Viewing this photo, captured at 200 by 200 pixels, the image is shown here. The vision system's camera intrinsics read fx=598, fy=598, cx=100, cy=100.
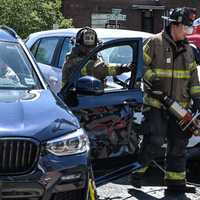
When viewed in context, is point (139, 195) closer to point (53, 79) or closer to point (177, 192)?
point (177, 192)

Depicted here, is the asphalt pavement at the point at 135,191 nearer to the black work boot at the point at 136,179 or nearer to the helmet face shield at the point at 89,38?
the black work boot at the point at 136,179

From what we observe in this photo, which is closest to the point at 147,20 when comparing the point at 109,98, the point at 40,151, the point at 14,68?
the point at 109,98

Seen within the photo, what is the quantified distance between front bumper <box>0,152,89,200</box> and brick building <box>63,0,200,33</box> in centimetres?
2802

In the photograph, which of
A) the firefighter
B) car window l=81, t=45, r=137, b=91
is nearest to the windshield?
car window l=81, t=45, r=137, b=91

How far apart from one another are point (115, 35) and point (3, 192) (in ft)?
17.0

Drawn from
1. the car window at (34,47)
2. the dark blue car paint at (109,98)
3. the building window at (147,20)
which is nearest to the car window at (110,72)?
the dark blue car paint at (109,98)

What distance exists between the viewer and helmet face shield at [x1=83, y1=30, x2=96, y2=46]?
6.39 metres

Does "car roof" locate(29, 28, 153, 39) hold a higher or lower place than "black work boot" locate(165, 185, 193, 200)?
higher

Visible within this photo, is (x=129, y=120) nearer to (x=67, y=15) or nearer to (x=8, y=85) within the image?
(x=8, y=85)

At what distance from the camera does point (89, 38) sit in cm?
641

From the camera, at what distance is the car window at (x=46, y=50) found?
9.81 m

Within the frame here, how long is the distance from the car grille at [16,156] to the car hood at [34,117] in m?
0.05

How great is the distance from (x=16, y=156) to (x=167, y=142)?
2.97 m

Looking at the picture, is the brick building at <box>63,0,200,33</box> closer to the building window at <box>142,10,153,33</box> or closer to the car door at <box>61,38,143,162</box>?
the building window at <box>142,10,153,33</box>
